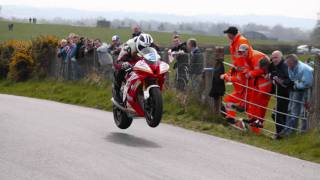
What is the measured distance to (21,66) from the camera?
94.4 ft

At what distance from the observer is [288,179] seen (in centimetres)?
826

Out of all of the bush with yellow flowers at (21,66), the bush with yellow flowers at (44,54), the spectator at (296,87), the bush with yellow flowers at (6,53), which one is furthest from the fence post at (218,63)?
the bush with yellow flowers at (6,53)

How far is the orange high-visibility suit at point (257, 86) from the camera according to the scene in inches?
513

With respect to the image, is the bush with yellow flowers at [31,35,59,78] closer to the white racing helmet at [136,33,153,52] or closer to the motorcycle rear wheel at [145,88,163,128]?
the white racing helmet at [136,33,153,52]

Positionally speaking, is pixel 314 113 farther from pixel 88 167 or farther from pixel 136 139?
pixel 88 167

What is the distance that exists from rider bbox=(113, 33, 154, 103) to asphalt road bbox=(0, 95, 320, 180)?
Answer: 97cm

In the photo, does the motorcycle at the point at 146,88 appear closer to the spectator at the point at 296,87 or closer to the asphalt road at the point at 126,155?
the asphalt road at the point at 126,155

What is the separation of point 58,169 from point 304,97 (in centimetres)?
532

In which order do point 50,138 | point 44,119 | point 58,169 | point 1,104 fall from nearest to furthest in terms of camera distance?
1. point 58,169
2. point 50,138
3. point 44,119
4. point 1,104

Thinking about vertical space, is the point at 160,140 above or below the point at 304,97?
below

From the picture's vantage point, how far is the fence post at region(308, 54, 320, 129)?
11.6m

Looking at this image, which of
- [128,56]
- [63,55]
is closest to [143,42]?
[128,56]

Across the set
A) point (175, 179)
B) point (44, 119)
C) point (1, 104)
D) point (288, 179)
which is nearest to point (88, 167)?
point (175, 179)

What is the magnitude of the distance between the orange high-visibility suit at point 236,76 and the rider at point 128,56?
2.23 meters
